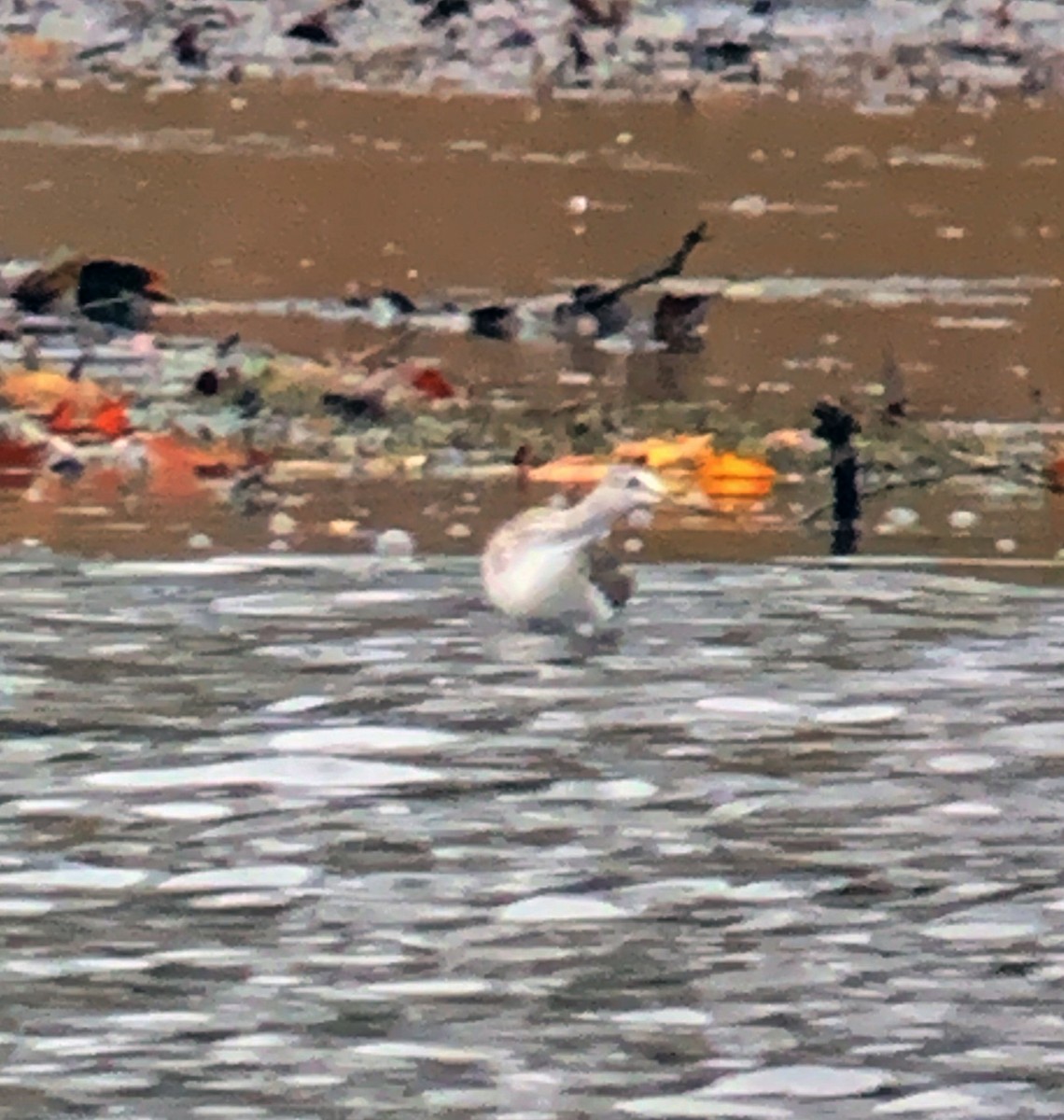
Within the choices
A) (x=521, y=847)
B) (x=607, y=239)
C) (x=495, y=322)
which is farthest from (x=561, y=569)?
(x=607, y=239)

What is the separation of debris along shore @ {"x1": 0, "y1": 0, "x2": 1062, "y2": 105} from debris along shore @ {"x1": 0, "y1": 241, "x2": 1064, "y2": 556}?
3.85 ft

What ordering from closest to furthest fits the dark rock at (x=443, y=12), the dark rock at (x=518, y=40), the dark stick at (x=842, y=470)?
the dark stick at (x=842, y=470)
the dark rock at (x=518, y=40)
the dark rock at (x=443, y=12)

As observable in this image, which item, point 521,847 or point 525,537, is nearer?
point 521,847

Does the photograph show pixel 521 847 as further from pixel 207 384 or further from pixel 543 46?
pixel 543 46

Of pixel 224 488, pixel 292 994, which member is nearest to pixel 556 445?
pixel 224 488

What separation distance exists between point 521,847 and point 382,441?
4.05ft

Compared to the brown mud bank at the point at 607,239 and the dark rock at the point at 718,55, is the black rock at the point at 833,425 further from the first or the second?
the dark rock at the point at 718,55

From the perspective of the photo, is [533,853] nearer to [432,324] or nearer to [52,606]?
[52,606]

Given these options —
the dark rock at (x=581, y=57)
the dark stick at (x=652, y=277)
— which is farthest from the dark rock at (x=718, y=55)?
the dark stick at (x=652, y=277)

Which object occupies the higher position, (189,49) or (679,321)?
(189,49)

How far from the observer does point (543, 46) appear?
196 inches

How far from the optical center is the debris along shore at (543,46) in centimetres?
473

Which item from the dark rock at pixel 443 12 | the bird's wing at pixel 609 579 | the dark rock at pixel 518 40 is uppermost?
the dark rock at pixel 443 12

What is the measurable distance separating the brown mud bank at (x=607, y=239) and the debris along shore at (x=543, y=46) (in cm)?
15
